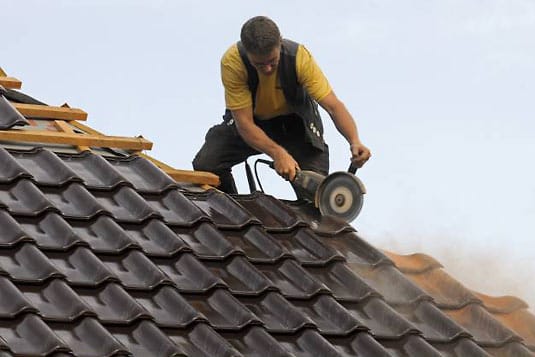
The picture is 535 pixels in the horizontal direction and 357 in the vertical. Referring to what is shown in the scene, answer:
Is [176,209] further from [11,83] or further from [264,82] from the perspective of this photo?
[11,83]

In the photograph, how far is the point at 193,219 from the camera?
8.77 meters

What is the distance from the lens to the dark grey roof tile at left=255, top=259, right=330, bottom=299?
832 cm

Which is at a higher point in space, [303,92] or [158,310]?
[303,92]

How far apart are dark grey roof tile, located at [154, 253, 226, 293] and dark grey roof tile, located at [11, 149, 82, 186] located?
896 millimetres

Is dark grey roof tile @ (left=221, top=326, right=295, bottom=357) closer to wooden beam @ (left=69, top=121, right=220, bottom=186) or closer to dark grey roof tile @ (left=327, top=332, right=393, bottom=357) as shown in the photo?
dark grey roof tile @ (left=327, top=332, right=393, bottom=357)

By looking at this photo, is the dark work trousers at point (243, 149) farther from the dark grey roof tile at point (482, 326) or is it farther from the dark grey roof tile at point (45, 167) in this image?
the dark grey roof tile at point (482, 326)

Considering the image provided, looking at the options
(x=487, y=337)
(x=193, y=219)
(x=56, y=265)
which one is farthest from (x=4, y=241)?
(x=487, y=337)

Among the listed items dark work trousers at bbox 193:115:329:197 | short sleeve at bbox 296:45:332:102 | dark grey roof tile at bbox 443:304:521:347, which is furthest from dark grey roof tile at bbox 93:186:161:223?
dark work trousers at bbox 193:115:329:197

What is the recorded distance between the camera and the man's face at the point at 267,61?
1037cm

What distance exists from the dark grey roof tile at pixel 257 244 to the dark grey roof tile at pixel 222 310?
595 millimetres

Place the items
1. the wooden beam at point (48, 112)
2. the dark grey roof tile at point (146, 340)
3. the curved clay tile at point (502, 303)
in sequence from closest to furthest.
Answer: the dark grey roof tile at point (146, 340) → the curved clay tile at point (502, 303) → the wooden beam at point (48, 112)

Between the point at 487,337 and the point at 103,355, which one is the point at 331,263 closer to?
the point at 487,337

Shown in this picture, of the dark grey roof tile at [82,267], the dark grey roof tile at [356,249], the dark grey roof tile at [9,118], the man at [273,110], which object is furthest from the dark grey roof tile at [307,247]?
the dark grey roof tile at [9,118]

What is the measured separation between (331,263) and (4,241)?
6.70ft
